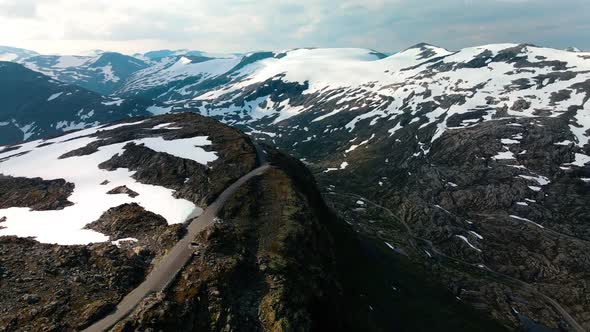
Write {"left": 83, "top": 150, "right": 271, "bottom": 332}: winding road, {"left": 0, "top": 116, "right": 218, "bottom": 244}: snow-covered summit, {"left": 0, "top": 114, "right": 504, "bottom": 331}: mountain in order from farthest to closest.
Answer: {"left": 0, "top": 116, "right": 218, "bottom": 244}: snow-covered summit → {"left": 0, "top": 114, "right": 504, "bottom": 331}: mountain → {"left": 83, "top": 150, "right": 271, "bottom": 332}: winding road

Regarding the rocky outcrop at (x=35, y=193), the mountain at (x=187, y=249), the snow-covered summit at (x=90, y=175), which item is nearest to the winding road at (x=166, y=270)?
the mountain at (x=187, y=249)

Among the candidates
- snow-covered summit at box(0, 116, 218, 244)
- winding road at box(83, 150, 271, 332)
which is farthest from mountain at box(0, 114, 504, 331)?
snow-covered summit at box(0, 116, 218, 244)

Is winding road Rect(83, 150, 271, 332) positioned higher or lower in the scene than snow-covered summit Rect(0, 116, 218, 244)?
lower

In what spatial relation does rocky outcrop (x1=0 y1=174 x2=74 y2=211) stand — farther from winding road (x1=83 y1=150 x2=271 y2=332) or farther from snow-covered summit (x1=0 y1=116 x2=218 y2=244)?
winding road (x1=83 y1=150 x2=271 y2=332)

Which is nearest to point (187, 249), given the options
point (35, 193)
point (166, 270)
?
point (166, 270)

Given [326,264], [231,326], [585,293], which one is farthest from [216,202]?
[585,293]

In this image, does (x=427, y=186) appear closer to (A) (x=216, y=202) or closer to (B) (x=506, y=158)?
(B) (x=506, y=158)
